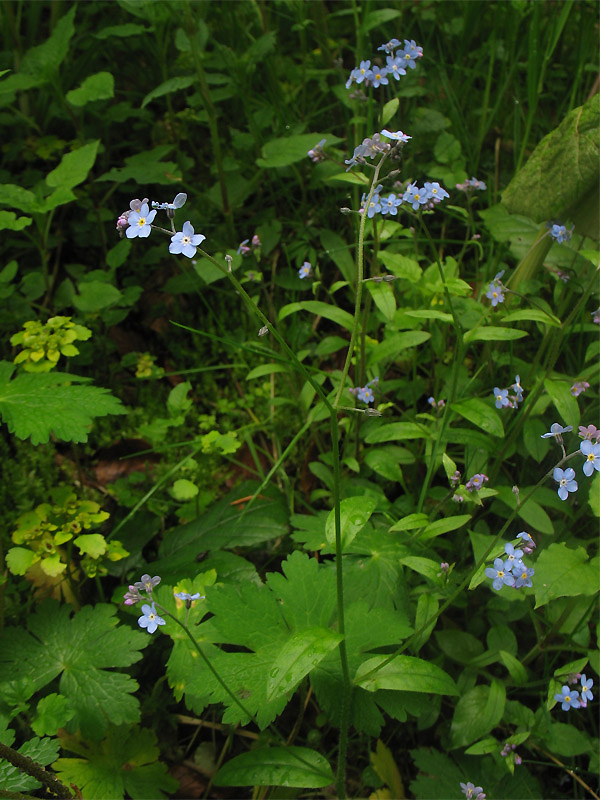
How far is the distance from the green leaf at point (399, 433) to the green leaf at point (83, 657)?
962mm

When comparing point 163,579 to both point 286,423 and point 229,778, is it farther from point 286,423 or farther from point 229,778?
point 286,423

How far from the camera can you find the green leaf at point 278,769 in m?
1.79

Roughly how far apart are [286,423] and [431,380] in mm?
650

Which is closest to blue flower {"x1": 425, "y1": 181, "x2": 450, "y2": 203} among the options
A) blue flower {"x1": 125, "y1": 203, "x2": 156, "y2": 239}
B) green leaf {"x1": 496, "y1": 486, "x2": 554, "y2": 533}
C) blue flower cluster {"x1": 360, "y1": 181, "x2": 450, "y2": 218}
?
blue flower cluster {"x1": 360, "y1": 181, "x2": 450, "y2": 218}

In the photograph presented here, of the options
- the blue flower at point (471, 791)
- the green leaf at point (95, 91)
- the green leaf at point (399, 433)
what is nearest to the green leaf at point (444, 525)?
the green leaf at point (399, 433)

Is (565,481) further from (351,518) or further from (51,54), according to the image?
A: (51,54)

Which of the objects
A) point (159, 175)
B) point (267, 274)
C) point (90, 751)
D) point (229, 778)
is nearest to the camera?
point (229, 778)

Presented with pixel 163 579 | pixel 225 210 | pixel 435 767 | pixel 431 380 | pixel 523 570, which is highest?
pixel 225 210

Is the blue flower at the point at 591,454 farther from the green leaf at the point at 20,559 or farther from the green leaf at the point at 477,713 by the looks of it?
the green leaf at the point at 20,559

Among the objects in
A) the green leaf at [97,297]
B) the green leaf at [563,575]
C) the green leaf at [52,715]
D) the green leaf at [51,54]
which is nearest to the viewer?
the green leaf at [52,715]

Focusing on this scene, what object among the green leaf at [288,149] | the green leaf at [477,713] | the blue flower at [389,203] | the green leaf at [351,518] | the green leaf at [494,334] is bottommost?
the green leaf at [477,713]

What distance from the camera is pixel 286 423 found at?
288 cm

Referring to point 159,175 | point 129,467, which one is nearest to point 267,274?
point 159,175

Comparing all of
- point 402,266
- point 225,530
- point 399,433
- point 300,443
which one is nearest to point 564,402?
point 399,433
